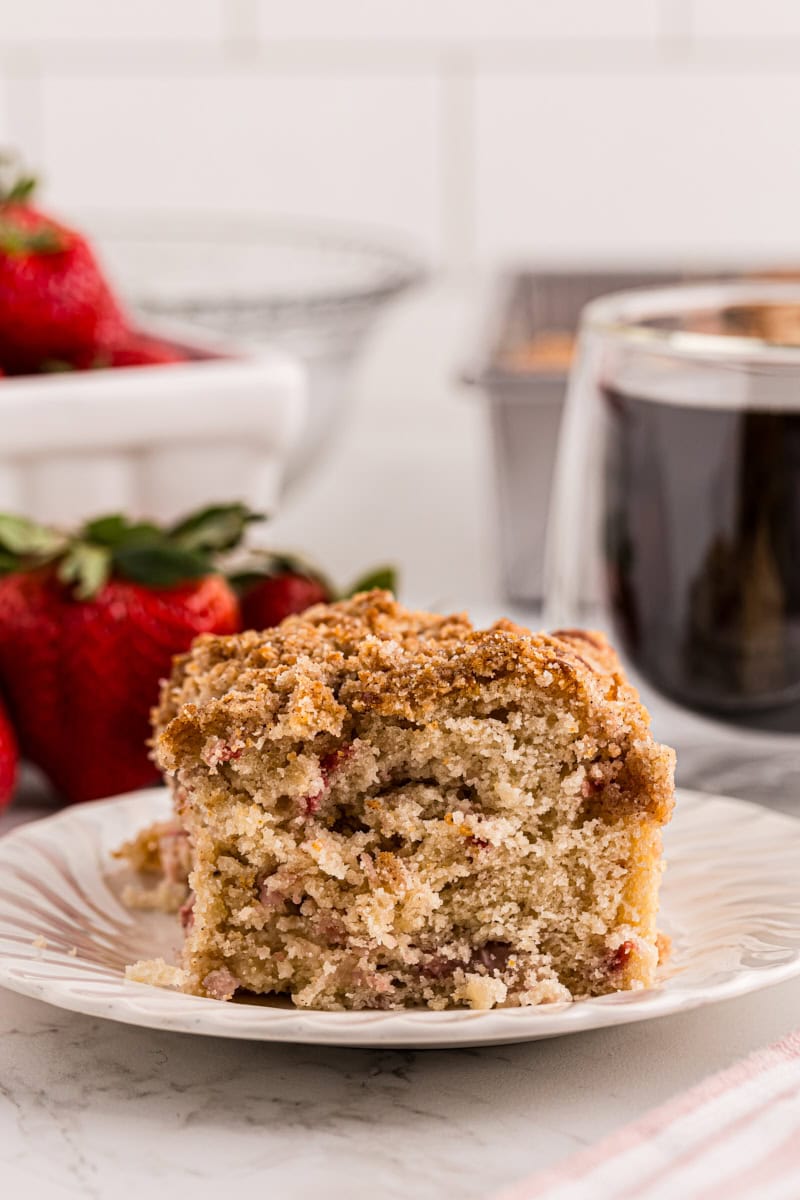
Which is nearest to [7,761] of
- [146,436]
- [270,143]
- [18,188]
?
[146,436]

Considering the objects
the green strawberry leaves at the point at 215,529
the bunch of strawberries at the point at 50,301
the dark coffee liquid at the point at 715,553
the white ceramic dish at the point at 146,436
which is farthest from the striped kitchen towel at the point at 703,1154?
the bunch of strawberries at the point at 50,301

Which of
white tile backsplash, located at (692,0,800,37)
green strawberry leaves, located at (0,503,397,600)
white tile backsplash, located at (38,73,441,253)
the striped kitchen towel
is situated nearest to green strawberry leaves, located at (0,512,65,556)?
green strawberry leaves, located at (0,503,397,600)

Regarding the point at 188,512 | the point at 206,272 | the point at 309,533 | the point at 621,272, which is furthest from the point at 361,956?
the point at 621,272

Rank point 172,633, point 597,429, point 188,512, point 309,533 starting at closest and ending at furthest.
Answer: point 172,633, point 597,429, point 188,512, point 309,533

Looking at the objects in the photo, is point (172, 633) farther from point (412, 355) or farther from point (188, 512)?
point (412, 355)

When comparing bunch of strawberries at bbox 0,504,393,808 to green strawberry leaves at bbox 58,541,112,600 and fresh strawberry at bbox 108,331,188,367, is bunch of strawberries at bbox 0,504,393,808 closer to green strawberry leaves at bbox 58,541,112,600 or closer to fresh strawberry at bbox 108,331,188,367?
green strawberry leaves at bbox 58,541,112,600

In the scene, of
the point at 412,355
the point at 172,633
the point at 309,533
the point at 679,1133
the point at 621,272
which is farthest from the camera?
the point at 412,355

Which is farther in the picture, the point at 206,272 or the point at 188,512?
the point at 206,272
